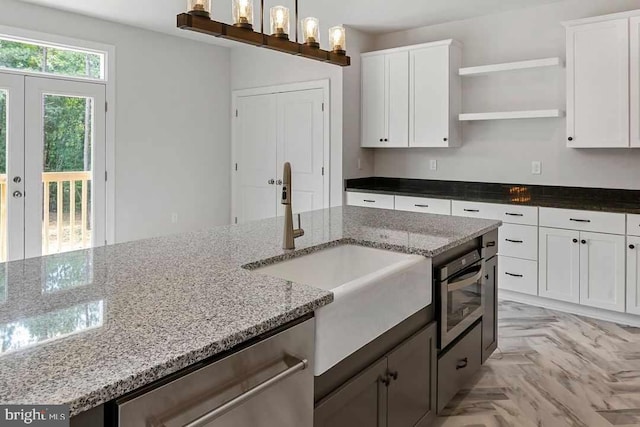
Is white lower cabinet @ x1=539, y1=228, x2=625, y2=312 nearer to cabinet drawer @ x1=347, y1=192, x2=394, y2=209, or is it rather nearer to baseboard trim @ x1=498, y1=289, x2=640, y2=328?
baseboard trim @ x1=498, y1=289, x2=640, y2=328

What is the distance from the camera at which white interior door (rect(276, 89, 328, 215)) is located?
5.44 meters

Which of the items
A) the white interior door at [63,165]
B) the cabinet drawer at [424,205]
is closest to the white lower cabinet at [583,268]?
the cabinet drawer at [424,205]

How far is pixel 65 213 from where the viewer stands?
4.99 meters

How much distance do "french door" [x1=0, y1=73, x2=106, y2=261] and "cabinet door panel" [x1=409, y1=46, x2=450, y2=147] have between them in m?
3.30

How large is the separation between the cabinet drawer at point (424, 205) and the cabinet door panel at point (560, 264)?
88cm

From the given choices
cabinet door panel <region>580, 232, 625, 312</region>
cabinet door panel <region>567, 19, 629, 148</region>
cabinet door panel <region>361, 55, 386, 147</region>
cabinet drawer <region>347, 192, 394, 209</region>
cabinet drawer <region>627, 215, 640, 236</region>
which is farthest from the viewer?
cabinet door panel <region>361, 55, 386, 147</region>

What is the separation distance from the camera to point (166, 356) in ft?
3.16

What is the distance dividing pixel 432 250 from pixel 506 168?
3.15 meters

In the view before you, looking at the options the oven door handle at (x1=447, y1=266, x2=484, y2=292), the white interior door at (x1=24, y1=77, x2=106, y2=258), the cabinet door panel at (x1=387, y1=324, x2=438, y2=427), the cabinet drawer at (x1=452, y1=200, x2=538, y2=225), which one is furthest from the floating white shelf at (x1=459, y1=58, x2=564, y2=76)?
the white interior door at (x1=24, y1=77, x2=106, y2=258)

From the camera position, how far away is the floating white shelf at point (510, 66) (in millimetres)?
4215

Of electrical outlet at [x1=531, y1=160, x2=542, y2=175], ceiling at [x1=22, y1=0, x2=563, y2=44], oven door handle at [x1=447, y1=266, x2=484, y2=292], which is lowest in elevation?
oven door handle at [x1=447, y1=266, x2=484, y2=292]

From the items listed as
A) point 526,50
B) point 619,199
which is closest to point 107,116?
point 526,50

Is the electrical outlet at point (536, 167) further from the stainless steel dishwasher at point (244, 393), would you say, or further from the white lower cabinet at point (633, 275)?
the stainless steel dishwasher at point (244, 393)

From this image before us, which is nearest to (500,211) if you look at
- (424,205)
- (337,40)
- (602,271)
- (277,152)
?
(424,205)
